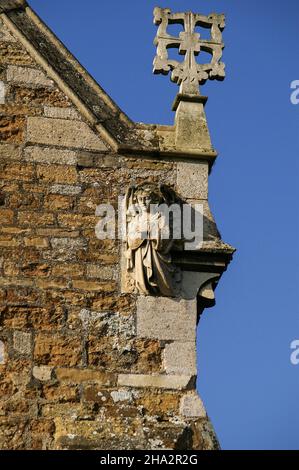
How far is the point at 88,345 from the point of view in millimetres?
10930

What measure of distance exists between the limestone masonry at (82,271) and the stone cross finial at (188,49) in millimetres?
47

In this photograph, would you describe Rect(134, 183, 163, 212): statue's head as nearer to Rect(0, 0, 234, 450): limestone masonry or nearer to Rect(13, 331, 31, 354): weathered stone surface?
Rect(0, 0, 234, 450): limestone masonry

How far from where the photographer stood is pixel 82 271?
36.7ft

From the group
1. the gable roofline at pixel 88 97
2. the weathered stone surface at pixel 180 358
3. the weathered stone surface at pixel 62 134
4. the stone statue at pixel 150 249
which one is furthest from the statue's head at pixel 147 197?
the weathered stone surface at pixel 180 358

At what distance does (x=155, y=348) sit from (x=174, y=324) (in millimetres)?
219

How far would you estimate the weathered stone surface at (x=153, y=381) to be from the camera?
10844 millimetres

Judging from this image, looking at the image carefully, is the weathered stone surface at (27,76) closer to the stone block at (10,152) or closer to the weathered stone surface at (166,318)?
the stone block at (10,152)

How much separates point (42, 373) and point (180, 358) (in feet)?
2.91

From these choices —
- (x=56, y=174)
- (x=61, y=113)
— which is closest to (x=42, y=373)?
(x=56, y=174)

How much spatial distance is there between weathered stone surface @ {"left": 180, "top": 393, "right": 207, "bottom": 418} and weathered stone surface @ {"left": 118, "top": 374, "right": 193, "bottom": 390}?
0.08 m

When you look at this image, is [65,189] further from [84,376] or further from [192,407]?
[192,407]

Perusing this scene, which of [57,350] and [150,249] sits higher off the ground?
[150,249]

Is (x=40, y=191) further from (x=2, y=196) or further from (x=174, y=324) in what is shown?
(x=174, y=324)
